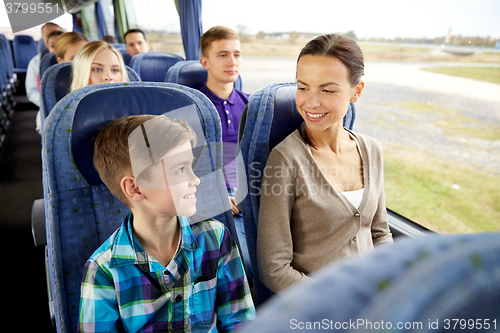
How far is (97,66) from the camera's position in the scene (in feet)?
7.11

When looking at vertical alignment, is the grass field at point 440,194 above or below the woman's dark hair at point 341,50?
below

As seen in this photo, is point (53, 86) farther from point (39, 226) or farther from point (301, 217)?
point (301, 217)

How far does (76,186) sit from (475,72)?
1673 mm

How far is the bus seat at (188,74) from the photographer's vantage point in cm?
252

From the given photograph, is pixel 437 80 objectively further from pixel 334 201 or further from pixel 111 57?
pixel 111 57

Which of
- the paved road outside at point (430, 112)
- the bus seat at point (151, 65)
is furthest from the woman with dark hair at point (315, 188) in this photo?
the bus seat at point (151, 65)

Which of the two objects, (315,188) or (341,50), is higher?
(341,50)

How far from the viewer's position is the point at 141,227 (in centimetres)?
97

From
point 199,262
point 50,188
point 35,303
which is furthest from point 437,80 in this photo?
point 35,303

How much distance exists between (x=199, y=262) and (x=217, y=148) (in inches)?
16.0

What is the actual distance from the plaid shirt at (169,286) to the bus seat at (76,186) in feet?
0.52

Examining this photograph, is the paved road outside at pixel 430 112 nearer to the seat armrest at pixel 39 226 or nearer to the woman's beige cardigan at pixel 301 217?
the woman's beige cardigan at pixel 301 217

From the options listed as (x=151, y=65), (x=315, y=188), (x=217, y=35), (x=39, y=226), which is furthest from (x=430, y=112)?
(x=151, y=65)

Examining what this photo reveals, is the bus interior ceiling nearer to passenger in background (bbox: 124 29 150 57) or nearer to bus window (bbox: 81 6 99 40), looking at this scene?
passenger in background (bbox: 124 29 150 57)
